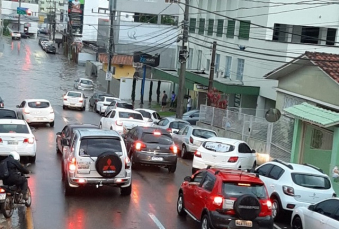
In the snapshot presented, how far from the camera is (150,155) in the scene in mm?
22344

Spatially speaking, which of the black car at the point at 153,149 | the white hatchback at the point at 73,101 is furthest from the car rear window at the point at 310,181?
the white hatchback at the point at 73,101

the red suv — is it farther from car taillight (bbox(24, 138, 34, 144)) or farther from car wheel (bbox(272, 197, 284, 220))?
car taillight (bbox(24, 138, 34, 144))

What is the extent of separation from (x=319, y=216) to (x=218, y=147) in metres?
9.51

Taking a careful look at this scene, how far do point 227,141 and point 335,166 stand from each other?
389 centimetres

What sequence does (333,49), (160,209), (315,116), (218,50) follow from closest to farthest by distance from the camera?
1. (160,209)
2. (315,116)
3. (333,49)
4. (218,50)

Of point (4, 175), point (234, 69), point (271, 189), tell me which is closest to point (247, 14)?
point (234, 69)

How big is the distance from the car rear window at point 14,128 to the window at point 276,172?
9.48 meters

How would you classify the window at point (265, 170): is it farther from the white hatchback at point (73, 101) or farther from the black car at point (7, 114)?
the white hatchback at point (73, 101)

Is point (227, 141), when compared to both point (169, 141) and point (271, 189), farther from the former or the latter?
point (271, 189)

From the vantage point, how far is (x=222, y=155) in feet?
74.1

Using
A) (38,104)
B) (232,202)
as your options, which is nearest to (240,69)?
(38,104)

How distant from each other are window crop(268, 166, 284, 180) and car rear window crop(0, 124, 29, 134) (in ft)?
31.1

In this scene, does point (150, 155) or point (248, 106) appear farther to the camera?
point (248, 106)

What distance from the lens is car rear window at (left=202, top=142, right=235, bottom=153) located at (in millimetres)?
22752
